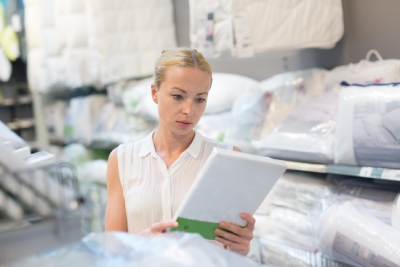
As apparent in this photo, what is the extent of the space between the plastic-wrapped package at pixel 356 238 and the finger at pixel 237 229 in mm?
615

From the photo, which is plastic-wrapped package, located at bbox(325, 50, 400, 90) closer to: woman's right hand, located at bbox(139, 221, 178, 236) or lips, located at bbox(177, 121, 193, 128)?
lips, located at bbox(177, 121, 193, 128)

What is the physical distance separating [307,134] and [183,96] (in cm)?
95

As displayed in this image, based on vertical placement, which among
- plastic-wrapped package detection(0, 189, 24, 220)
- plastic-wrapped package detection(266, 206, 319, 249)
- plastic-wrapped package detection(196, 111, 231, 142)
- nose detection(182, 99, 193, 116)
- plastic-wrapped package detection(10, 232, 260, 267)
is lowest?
plastic-wrapped package detection(266, 206, 319, 249)

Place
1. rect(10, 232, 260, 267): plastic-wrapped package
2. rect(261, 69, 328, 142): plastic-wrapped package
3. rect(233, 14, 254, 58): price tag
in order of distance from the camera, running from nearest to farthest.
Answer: rect(10, 232, 260, 267): plastic-wrapped package → rect(233, 14, 254, 58): price tag → rect(261, 69, 328, 142): plastic-wrapped package

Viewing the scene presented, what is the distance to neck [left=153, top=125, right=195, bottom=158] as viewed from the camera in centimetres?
151

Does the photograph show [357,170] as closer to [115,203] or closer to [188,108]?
[188,108]

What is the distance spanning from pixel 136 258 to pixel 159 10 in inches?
135

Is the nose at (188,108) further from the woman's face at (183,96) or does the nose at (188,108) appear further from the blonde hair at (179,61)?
the blonde hair at (179,61)

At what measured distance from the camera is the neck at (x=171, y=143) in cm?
151

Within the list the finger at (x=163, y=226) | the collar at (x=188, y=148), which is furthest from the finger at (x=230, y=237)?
the collar at (x=188, y=148)

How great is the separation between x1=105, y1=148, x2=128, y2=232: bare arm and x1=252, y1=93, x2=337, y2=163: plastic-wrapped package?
96 centimetres

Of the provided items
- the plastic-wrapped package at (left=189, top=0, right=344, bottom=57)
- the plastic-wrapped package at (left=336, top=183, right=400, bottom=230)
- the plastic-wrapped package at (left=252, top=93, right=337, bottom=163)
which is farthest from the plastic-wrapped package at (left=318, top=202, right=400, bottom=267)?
the plastic-wrapped package at (left=189, top=0, right=344, bottom=57)

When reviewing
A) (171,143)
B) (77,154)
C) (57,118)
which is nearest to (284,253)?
(171,143)

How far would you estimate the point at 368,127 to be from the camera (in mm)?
1865
